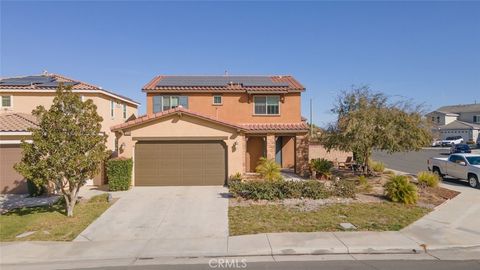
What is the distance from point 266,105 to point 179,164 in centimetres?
757

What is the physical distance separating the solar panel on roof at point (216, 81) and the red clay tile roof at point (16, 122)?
830cm

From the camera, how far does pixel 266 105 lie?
883 inches

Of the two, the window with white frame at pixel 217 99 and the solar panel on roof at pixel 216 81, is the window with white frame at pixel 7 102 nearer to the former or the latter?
the solar panel on roof at pixel 216 81

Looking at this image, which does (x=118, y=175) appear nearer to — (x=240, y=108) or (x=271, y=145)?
(x=271, y=145)

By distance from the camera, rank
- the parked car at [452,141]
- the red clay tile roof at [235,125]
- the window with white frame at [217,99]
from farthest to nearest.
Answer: the parked car at [452,141] → the window with white frame at [217,99] → the red clay tile roof at [235,125]

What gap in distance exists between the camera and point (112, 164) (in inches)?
650

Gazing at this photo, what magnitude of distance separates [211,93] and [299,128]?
247 inches

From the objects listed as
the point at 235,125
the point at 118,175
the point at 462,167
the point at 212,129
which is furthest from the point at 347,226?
the point at 462,167

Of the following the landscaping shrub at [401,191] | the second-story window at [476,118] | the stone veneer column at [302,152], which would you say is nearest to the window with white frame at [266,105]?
the stone veneer column at [302,152]

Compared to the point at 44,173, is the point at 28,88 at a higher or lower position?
higher

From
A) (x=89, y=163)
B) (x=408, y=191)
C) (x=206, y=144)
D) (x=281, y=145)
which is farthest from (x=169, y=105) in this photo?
(x=408, y=191)

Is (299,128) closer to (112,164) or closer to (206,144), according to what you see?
(206,144)

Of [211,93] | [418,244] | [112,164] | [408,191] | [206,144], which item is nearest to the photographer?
[418,244]

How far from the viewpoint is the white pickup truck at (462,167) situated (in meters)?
17.5
